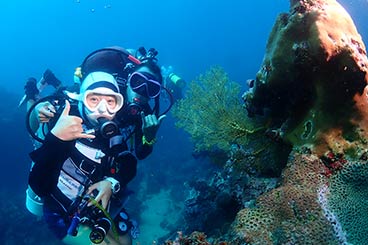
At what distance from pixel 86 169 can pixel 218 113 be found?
2.01 metres

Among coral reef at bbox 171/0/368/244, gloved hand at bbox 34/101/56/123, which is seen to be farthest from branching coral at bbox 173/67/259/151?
gloved hand at bbox 34/101/56/123

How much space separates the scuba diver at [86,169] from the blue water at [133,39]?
8.74 meters

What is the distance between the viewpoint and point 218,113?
389 centimetres

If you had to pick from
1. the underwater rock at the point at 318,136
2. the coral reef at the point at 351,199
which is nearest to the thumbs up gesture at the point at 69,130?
the underwater rock at the point at 318,136

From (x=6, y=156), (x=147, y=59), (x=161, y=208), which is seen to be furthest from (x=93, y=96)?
(x=6, y=156)

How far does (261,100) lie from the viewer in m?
3.04

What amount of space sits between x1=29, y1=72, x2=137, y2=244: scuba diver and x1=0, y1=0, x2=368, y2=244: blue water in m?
8.74

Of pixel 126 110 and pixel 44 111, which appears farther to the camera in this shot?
pixel 126 110

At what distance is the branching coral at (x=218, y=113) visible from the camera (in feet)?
11.8

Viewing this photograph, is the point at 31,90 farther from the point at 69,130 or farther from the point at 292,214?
the point at 292,214

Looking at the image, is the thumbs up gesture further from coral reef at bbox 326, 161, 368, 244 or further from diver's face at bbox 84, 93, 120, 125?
coral reef at bbox 326, 161, 368, 244

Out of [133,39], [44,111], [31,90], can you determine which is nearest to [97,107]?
[44,111]

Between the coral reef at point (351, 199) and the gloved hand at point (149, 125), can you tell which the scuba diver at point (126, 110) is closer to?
the gloved hand at point (149, 125)

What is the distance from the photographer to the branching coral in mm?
3582
